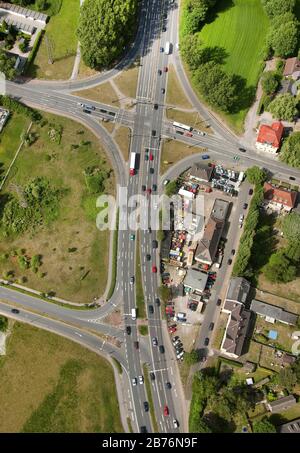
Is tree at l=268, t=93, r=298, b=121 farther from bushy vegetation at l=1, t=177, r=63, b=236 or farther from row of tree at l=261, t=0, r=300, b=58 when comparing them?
bushy vegetation at l=1, t=177, r=63, b=236

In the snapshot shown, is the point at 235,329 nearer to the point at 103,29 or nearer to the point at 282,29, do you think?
the point at 103,29

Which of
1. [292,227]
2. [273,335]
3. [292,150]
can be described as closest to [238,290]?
[273,335]

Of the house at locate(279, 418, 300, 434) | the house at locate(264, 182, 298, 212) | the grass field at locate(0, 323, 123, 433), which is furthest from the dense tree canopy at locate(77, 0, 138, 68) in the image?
the house at locate(279, 418, 300, 434)
